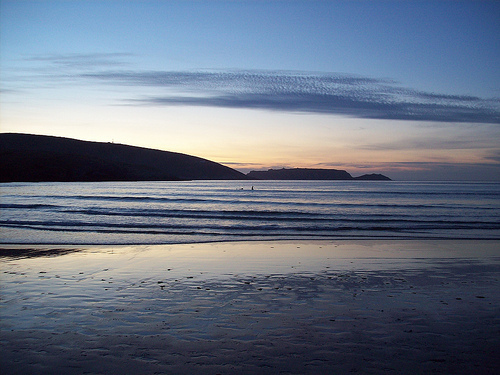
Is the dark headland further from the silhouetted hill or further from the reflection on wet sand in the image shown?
the reflection on wet sand

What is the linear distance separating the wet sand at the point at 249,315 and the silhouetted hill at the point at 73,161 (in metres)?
128

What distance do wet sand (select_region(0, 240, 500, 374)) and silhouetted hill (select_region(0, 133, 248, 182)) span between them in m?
128

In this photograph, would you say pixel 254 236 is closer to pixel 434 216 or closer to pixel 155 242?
pixel 155 242

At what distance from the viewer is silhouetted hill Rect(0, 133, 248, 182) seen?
12772 centimetres

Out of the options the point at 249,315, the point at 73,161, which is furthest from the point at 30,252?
the point at 73,161

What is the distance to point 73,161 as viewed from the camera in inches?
5576

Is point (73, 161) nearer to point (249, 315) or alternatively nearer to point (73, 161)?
point (73, 161)

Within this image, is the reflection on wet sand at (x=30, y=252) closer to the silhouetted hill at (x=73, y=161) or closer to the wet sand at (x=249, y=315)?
the wet sand at (x=249, y=315)

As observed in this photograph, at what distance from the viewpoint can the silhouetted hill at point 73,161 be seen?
127719 mm

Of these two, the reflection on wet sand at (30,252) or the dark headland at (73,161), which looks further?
the dark headland at (73,161)

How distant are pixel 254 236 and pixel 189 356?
14310 mm

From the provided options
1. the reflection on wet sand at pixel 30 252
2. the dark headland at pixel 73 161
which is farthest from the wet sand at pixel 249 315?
the dark headland at pixel 73 161

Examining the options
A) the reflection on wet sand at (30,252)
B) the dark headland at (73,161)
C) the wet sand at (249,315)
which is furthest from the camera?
the dark headland at (73,161)

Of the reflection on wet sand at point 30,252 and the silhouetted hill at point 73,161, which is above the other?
the silhouetted hill at point 73,161
